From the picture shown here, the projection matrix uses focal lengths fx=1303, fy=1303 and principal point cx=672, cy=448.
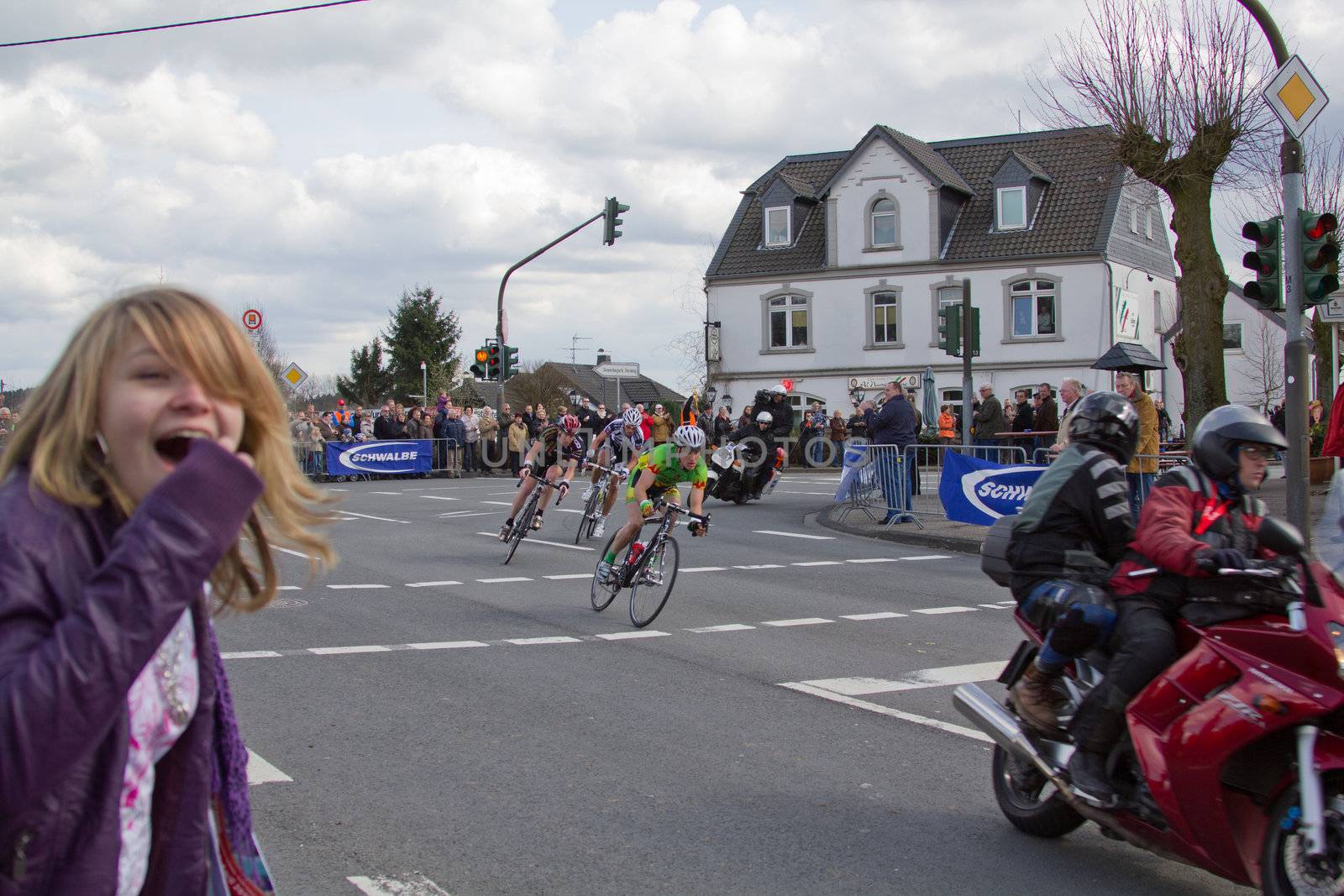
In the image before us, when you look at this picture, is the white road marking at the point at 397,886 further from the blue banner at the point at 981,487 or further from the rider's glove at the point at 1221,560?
the blue banner at the point at 981,487

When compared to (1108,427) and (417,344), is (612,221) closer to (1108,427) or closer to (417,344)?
(1108,427)

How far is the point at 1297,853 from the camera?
138 inches

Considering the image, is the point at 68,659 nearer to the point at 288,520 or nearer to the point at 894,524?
the point at 288,520

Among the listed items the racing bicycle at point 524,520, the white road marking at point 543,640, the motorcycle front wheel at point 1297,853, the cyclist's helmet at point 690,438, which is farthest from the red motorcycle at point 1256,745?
the racing bicycle at point 524,520

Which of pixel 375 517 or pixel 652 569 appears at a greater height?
pixel 652 569

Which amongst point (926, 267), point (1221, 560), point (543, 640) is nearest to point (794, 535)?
point (543, 640)

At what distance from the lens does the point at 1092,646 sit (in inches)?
173

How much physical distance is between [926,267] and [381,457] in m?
22.2

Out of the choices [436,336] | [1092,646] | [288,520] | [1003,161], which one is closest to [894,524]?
[1092,646]

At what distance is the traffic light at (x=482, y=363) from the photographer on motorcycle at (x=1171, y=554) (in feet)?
92.4

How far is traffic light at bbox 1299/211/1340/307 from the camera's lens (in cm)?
1096

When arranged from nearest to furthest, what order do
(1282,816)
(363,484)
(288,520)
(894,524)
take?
1. (288,520)
2. (1282,816)
3. (894,524)
4. (363,484)

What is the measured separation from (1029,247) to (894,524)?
28841mm

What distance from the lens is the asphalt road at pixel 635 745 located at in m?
4.50
